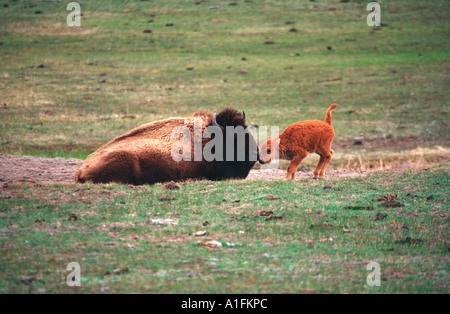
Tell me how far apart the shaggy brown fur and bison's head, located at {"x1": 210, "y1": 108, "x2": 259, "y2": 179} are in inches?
12.9

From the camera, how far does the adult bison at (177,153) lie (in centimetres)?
1120

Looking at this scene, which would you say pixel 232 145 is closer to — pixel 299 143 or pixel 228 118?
pixel 228 118

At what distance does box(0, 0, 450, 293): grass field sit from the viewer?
21.6 feet

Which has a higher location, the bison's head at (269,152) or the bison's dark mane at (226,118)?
the bison's dark mane at (226,118)

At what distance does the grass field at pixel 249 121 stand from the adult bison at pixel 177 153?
0.82 meters

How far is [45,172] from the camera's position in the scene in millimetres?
12992

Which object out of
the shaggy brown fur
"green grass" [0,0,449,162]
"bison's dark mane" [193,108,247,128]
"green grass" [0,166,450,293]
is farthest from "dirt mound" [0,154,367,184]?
"green grass" [0,0,449,162]

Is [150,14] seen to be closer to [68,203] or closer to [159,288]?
[68,203]

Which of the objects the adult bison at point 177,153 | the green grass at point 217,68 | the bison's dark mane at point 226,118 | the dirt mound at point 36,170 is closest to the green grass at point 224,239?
the adult bison at point 177,153

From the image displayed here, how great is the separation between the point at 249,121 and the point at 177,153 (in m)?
9.08

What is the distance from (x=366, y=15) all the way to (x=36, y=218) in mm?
32850

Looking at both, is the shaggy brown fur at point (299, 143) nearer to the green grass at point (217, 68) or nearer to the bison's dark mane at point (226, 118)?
the bison's dark mane at point (226, 118)

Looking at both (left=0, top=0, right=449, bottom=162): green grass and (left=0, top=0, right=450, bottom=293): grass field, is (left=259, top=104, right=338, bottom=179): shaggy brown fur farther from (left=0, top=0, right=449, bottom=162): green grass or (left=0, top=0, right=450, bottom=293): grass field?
(left=0, top=0, right=449, bottom=162): green grass

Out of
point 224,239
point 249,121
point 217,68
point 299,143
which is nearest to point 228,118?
point 299,143
